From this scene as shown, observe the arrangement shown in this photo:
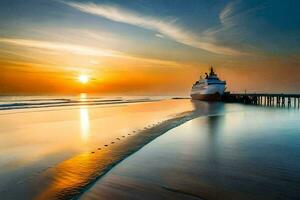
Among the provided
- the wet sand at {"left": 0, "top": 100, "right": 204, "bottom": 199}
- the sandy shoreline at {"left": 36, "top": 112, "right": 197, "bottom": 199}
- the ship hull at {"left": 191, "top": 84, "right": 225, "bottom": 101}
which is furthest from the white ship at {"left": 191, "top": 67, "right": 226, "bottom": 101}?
the sandy shoreline at {"left": 36, "top": 112, "right": 197, "bottom": 199}

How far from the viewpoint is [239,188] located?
25.5 ft

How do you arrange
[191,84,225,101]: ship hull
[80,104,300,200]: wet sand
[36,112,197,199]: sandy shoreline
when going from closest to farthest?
[80,104,300,200]: wet sand → [36,112,197,199]: sandy shoreline → [191,84,225,101]: ship hull

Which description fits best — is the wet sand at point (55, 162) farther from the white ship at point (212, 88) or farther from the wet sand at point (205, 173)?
the white ship at point (212, 88)

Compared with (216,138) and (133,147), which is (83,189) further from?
(216,138)

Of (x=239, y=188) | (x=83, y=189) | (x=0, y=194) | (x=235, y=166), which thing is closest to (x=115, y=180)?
(x=83, y=189)

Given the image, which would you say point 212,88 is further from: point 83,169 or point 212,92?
point 83,169

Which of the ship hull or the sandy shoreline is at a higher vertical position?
the ship hull

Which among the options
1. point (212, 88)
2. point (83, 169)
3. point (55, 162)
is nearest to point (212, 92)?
point (212, 88)

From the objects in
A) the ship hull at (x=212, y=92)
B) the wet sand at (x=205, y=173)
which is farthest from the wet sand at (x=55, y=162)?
the ship hull at (x=212, y=92)

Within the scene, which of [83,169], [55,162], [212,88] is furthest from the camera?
[212,88]

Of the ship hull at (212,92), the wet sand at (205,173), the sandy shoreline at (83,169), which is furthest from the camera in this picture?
the ship hull at (212,92)

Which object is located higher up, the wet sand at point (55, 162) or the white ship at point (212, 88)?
the white ship at point (212, 88)

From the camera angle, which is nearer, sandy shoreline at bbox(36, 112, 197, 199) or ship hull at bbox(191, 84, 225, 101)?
sandy shoreline at bbox(36, 112, 197, 199)

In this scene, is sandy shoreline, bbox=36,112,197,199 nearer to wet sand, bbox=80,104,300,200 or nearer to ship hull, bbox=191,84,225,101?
wet sand, bbox=80,104,300,200
